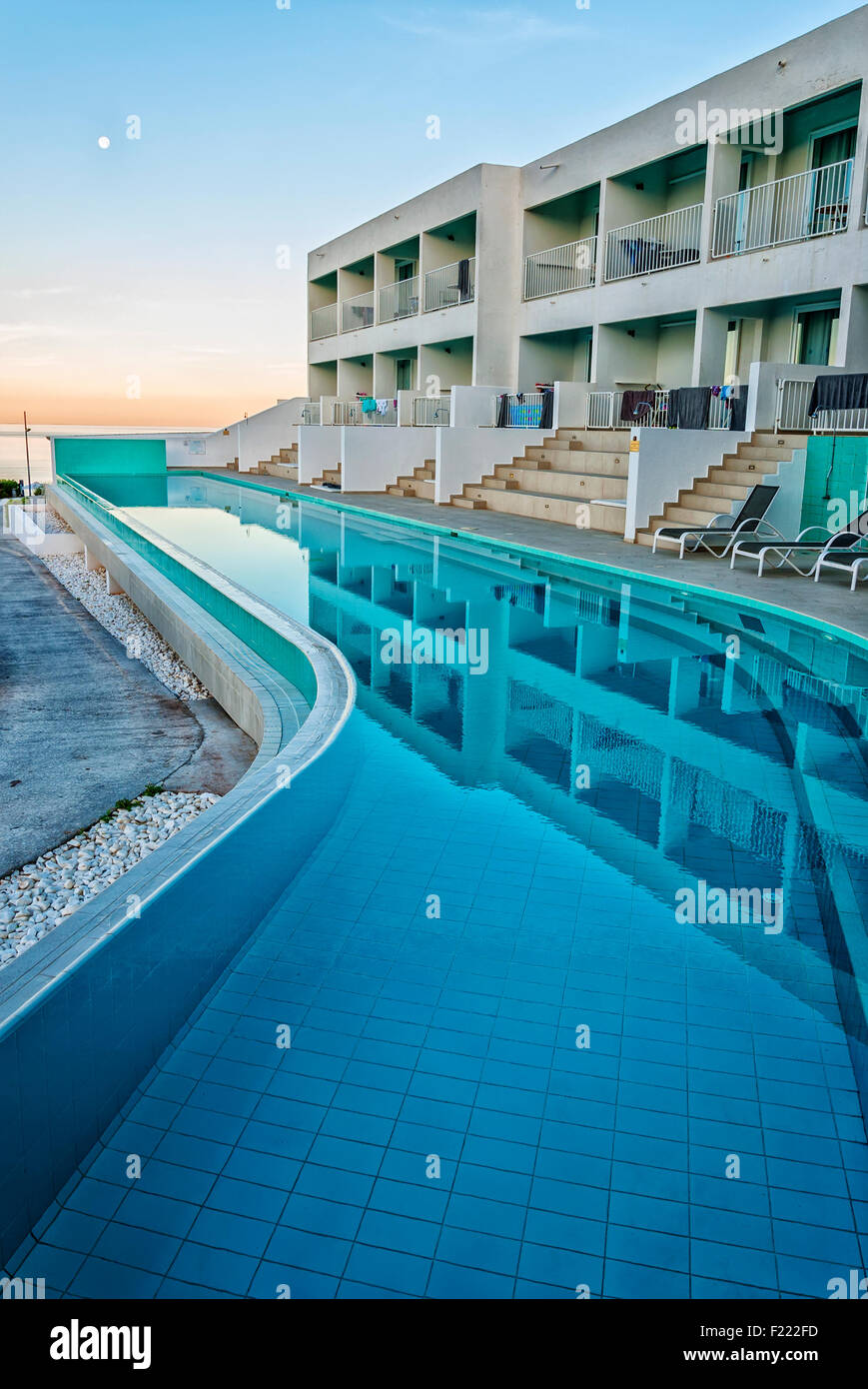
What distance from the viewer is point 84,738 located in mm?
7484

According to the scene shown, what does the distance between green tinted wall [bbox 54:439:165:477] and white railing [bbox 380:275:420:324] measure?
29.5 ft

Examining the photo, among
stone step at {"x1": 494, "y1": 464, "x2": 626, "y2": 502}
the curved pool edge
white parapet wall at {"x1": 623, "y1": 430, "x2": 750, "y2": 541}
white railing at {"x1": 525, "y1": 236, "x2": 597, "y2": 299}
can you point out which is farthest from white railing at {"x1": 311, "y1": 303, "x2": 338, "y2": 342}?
the curved pool edge

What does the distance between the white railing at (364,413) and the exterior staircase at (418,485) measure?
12.0 ft

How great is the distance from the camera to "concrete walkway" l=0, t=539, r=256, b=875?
6016mm

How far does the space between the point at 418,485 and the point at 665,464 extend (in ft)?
28.3

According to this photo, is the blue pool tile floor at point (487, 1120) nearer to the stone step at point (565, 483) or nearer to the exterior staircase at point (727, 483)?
the exterior staircase at point (727, 483)

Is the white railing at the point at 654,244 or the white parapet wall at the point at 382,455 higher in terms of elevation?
the white railing at the point at 654,244

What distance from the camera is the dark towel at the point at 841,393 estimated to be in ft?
42.9

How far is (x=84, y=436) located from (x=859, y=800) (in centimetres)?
3194

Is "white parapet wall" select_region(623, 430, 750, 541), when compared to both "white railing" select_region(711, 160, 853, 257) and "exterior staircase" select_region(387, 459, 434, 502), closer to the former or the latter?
"white railing" select_region(711, 160, 853, 257)

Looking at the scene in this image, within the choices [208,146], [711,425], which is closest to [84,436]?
[208,146]

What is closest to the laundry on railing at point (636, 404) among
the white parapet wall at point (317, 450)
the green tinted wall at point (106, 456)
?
the white parapet wall at point (317, 450)

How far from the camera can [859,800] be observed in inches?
201
